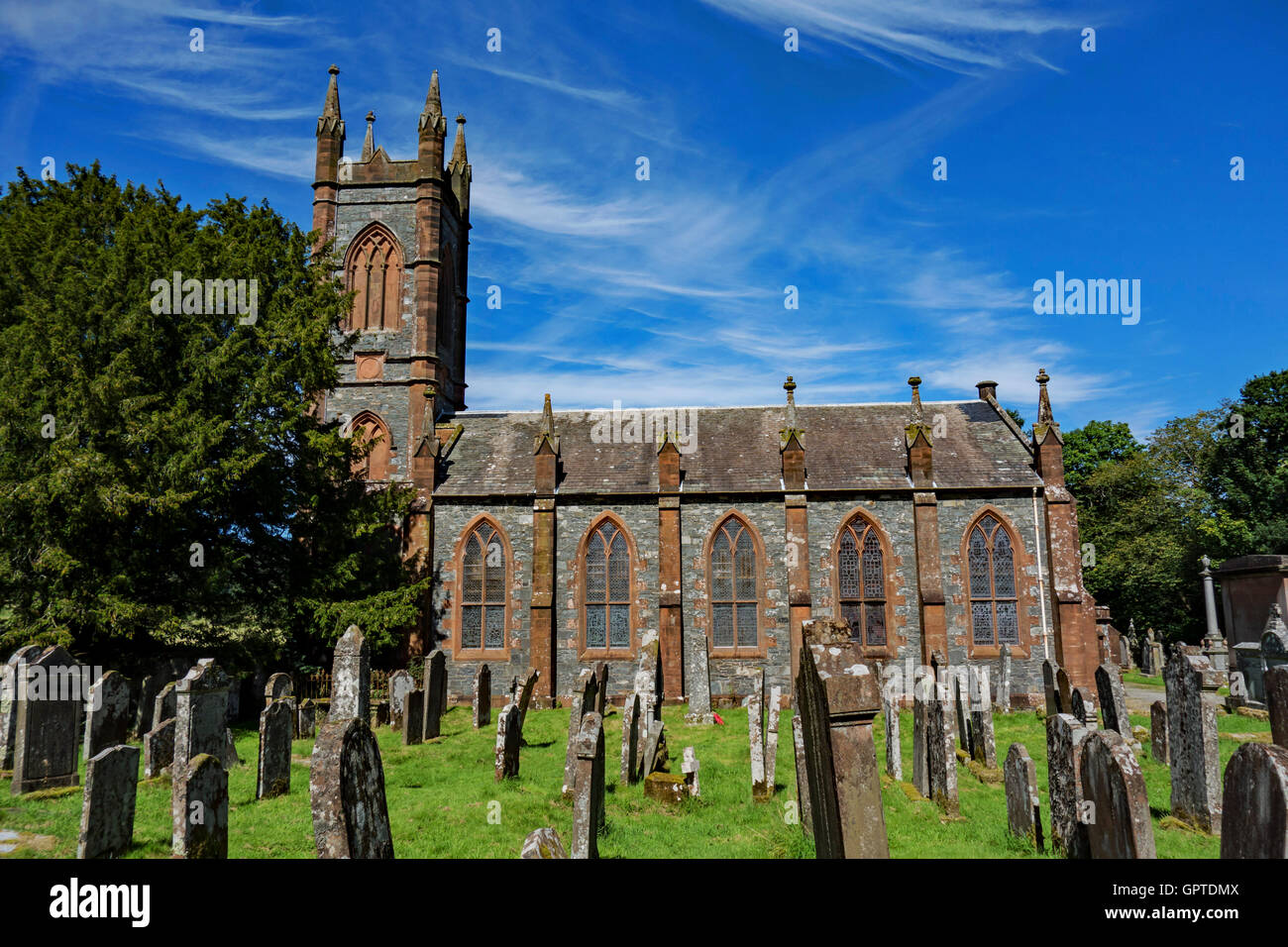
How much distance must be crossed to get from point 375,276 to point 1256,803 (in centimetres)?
2784

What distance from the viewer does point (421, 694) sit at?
1587 centimetres

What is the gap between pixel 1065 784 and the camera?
786 centimetres

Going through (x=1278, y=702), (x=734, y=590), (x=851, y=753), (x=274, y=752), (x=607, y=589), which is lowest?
(x=274, y=752)

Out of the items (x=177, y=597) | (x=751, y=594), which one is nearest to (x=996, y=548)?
(x=751, y=594)

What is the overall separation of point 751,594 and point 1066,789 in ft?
49.5

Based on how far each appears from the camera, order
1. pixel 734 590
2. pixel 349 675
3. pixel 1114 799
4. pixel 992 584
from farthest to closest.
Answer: pixel 734 590 < pixel 992 584 < pixel 349 675 < pixel 1114 799

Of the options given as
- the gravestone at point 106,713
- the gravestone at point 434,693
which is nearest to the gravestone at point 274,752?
the gravestone at point 106,713

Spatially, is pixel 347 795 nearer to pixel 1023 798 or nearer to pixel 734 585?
pixel 1023 798

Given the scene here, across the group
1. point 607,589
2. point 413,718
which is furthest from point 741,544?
point 413,718

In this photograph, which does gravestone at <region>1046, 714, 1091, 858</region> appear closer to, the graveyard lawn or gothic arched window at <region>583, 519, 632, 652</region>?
the graveyard lawn

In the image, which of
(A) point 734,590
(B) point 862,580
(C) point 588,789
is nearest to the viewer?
(C) point 588,789

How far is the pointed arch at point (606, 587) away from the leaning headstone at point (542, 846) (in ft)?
59.5

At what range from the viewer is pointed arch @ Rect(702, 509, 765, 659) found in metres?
22.7
